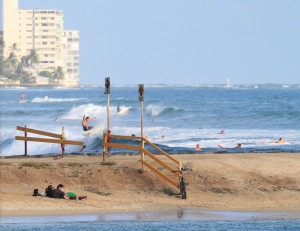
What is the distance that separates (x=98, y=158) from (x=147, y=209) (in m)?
6.74

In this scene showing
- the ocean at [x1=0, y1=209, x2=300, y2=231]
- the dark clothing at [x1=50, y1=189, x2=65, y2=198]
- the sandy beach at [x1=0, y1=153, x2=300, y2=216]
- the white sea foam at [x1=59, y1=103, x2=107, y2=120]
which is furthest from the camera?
the white sea foam at [x1=59, y1=103, x2=107, y2=120]

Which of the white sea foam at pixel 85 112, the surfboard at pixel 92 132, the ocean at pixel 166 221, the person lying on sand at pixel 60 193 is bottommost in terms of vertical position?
the white sea foam at pixel 85 112

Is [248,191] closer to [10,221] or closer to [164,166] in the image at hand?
[164,166]

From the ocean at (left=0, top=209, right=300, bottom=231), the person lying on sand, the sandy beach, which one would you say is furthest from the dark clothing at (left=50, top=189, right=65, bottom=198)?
the ocean at (left=0, top=209, right=300, bottom=231)

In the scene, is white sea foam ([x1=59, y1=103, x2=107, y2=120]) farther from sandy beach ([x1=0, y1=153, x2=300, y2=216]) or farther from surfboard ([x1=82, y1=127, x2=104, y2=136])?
sandy beach ([x1=0, y1=153, x2=300, y2=216])

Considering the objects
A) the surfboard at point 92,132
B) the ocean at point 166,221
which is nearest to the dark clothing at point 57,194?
the ocean at point 166,221

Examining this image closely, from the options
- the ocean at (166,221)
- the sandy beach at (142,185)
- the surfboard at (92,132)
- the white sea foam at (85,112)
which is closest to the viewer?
the ocean at (166,221)

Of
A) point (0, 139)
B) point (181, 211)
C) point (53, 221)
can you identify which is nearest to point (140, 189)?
point (181, 211)

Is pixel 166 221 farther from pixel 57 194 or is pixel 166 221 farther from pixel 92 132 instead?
pixel 92 132

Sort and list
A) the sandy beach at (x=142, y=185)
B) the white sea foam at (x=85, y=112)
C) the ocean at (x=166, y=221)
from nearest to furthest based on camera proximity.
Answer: the ocean at (x=166, y=221) < the sandy beach at (x=142, y=185) < the white sea foam at (x=85, y=112)

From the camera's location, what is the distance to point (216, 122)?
68188 millimetres

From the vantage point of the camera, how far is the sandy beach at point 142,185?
24484 mm

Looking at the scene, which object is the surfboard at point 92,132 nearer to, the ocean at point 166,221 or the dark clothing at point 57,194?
the dark clothing at point 57,194

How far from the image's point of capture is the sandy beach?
80.3 ft
